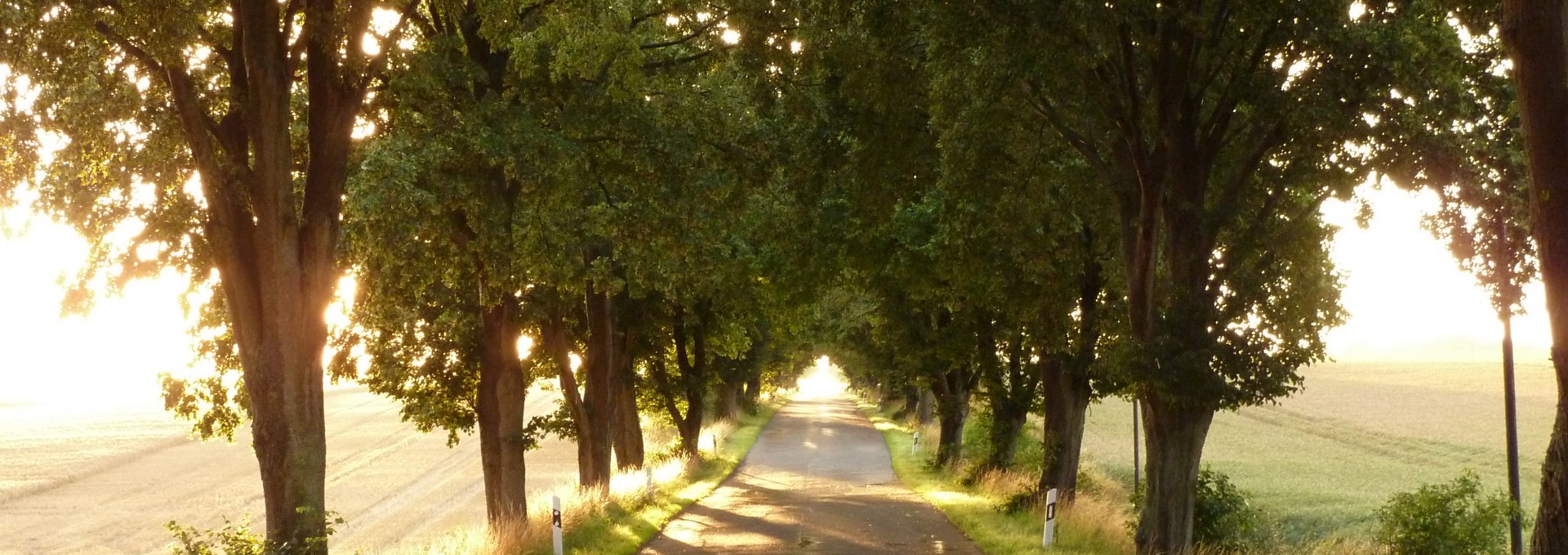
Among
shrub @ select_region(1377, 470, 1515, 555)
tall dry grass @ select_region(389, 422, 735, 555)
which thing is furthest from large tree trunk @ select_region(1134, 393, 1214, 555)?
tall dry grass @ select_region(389, 422, 735, 555)

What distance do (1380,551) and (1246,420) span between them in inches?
1898

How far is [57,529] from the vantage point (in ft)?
105

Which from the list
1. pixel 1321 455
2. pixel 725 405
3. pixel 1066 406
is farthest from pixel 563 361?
pixel 725 405

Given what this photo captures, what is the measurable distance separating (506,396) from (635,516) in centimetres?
328

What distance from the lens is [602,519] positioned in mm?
17594

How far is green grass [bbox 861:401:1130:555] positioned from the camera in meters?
15.8

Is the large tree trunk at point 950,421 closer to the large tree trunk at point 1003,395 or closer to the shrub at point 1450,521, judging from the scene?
the large tree trunk at point 1003,395

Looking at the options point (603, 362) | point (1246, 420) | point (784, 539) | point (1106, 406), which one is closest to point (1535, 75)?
point (784, 539)

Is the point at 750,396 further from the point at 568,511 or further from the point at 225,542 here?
the point at 225,542

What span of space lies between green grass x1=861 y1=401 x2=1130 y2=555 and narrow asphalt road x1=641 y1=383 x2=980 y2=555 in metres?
0.33

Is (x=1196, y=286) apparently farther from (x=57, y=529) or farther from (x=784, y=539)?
(x=57, y=529)

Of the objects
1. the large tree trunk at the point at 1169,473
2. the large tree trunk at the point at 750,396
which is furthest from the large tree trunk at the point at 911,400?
the large tree trunk at the point at 1169,473

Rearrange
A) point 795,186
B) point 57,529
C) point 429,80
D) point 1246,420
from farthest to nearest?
point 1246,420 < point 57,529 < point 795,186 < point 429,80

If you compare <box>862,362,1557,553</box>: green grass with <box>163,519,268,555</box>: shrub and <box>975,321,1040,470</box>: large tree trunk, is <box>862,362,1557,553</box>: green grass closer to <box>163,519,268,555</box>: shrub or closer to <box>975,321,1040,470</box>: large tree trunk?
→ <box>975,321,1040,470</box>: large tree trunk
